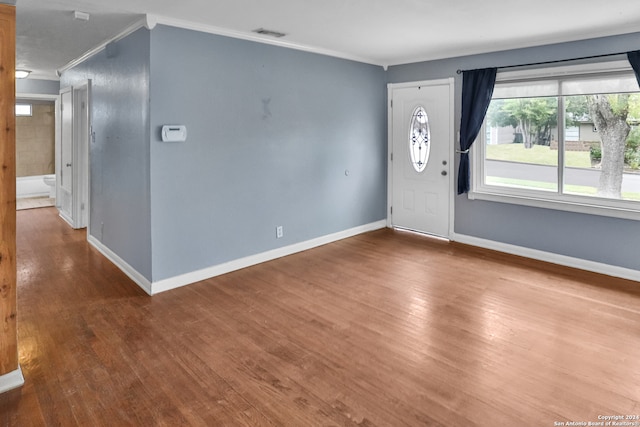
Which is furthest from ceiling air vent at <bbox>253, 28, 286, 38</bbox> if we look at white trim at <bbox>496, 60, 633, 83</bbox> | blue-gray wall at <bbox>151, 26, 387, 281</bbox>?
white trim at <bbox>496, 60, 633, 83</bbox>

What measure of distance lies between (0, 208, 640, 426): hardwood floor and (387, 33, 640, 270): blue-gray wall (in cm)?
A: 34

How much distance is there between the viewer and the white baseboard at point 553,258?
4.18m

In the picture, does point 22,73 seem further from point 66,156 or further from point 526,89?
point 526,89

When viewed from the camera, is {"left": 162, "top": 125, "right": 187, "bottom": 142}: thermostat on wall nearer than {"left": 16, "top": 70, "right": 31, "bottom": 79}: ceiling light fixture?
Yes

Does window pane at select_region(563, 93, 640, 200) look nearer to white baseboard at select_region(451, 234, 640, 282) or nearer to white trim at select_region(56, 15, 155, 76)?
white baseboard at select_region(451, 234, 640, 282)

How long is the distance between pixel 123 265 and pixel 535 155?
491 cm

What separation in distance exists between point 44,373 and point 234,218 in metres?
2.22

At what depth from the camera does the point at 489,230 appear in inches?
205

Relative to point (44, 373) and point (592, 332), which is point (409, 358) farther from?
point (44, 373)

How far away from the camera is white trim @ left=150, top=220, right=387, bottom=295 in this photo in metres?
3.93

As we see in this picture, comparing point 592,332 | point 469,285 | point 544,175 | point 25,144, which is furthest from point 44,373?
point 25,144

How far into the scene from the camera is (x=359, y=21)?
3.79 m

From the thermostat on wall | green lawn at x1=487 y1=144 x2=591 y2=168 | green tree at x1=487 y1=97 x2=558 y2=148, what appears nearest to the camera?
the thermostat on wall

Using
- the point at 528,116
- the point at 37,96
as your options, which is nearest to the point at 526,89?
the point at 528,116
